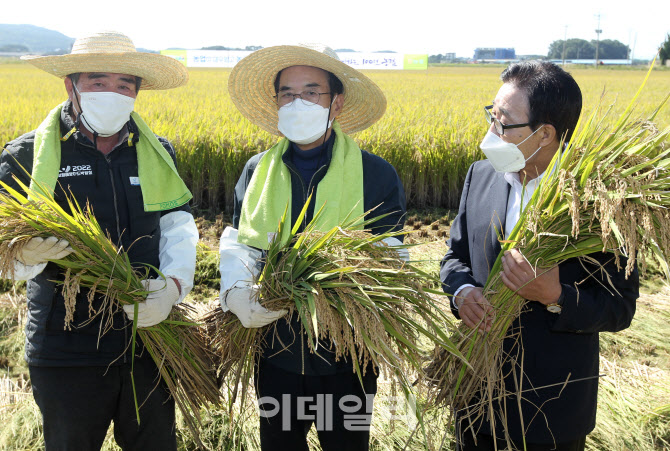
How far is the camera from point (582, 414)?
1.76m

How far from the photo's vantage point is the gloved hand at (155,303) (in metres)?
1.82

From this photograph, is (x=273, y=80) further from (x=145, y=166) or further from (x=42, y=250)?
(x=42, y=250)

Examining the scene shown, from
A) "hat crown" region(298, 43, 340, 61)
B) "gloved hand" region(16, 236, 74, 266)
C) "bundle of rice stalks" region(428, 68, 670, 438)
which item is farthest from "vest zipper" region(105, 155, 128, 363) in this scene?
"bundle of rice stalks" region(428, 68, 670, 438)

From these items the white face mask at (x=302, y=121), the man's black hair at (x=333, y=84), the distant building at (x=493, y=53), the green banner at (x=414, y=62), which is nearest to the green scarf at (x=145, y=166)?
the white face mask at (x=302, y=121)

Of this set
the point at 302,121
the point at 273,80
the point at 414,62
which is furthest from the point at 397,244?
the point at 414,62

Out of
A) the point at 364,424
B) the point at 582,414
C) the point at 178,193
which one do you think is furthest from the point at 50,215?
the point at 582,414

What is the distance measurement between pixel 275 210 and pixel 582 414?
1.15m

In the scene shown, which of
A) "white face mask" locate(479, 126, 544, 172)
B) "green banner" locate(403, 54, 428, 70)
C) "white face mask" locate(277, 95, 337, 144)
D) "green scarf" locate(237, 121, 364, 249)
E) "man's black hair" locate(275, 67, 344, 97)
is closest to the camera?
"white face mask" locate(479, 126, 544, 172)

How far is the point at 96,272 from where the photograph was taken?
177cm

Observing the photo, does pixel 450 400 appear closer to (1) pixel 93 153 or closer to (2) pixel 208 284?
(1) pixel 93 153

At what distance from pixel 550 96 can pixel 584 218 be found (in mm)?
395

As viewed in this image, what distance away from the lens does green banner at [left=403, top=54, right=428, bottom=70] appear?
48156 millimetres

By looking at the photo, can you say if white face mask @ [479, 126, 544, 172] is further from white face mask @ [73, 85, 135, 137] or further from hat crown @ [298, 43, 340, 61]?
white face mask @ [73, 85, 135, 137]

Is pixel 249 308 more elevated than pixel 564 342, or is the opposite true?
pixel 249 308
